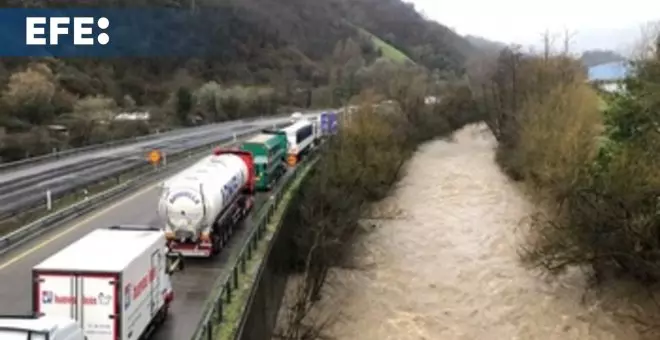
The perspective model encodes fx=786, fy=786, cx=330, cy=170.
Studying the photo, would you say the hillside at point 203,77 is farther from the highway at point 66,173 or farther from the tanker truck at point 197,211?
the tanker truck at point 197,211

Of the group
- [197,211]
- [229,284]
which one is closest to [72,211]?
[197,211]

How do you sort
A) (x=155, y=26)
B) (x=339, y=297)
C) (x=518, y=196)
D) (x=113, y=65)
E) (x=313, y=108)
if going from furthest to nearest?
(x=313, y=108) → (x=155, y=26) → (x=113, y=65) → (x=518, y=196) → (x=339, y=297)

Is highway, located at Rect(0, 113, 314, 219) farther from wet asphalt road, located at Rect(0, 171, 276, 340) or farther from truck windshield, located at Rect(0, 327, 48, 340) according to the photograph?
truck windshield, located at Rect(0, 327, 48, 340)

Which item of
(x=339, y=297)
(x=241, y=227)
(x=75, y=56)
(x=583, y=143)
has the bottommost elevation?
(x=339, y=297)

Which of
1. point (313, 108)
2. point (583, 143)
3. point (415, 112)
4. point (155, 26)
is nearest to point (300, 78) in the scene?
point (313, 108)

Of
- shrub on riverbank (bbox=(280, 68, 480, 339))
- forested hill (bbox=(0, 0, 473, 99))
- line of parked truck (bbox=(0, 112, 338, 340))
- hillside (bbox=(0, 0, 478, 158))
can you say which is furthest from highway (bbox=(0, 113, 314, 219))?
forested hill (bbox=(0, 0, 473, 99))

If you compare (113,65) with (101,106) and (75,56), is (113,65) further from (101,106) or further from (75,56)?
(101,106)
